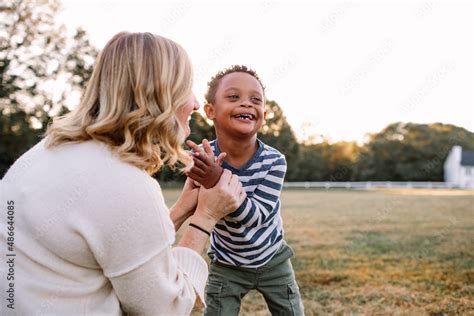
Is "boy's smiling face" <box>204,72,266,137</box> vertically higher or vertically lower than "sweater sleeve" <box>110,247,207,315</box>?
higher

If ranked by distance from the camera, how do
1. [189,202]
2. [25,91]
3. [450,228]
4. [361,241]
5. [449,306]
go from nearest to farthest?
[189,202], [449,306], [361,241], [450,228], [25,91]

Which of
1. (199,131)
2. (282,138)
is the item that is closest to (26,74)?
(199,131)

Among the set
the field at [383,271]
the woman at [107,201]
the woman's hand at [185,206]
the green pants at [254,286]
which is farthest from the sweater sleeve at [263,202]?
the field at [383,271]

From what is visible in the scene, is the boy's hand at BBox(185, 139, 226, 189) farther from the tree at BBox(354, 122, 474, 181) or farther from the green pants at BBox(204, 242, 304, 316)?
the tree at BBox(354, 122, 474, 181)

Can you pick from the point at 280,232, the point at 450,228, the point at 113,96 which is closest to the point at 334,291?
the point at 280,232

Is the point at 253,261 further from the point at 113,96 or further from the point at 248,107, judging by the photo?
the point at 113,96

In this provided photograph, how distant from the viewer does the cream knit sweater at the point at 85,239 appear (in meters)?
1.40

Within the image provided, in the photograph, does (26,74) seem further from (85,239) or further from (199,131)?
(85,239)

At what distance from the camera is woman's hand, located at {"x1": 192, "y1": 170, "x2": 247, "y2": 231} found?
6.17 ft

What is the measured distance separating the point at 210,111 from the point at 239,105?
0.70ft

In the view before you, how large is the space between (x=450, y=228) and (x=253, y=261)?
836 cm

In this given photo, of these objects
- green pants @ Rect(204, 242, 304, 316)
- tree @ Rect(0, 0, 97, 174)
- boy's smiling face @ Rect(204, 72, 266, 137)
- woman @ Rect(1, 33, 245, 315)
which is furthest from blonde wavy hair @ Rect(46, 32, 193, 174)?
tree @ Rect(0, 0, 97, 174)

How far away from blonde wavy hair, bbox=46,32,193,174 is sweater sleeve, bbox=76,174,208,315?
0.41 ft

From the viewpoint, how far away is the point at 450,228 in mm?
9836
